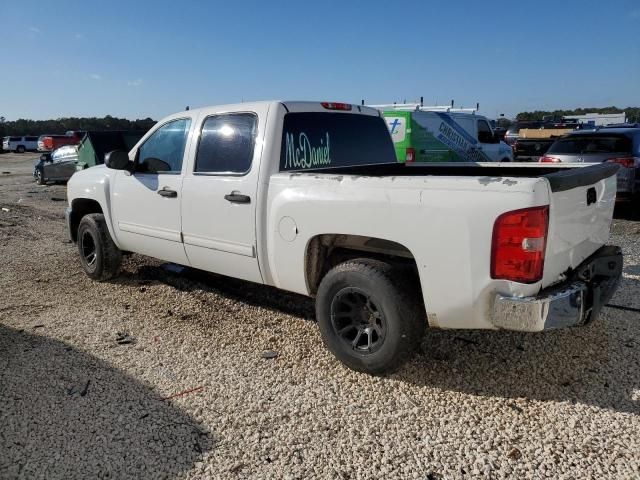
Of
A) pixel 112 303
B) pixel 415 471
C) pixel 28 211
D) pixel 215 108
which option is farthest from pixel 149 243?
pixel 28 211

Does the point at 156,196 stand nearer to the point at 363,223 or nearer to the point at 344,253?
the point at 344,253

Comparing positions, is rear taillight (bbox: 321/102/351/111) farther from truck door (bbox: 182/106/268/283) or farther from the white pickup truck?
truck door (bbox: 182/106/268/283)

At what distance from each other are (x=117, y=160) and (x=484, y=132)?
12.4m

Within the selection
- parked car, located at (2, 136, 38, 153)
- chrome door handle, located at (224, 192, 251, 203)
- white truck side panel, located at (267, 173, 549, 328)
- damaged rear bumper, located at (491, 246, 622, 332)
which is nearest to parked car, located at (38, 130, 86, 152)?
parked car, located at (2, 136, 38, 153)

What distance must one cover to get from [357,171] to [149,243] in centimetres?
211

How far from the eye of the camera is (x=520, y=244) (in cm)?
282

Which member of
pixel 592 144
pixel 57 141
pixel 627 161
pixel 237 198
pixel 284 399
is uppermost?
pixel 592 144

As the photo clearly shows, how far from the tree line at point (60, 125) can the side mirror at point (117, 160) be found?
57.9 meters

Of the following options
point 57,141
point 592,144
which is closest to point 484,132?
point 592,144

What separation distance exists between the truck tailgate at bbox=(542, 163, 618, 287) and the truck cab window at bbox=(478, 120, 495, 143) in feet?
38.2

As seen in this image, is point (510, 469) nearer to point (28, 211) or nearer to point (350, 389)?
point (350, 389)

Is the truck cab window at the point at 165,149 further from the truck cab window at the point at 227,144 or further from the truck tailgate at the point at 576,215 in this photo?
the truck tailgate at the point at 576,215

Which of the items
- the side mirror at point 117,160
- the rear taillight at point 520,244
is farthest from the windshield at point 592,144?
the side mirror at point 117,160

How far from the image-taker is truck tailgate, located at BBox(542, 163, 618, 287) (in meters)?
2.95
